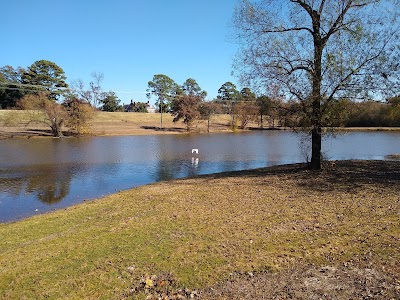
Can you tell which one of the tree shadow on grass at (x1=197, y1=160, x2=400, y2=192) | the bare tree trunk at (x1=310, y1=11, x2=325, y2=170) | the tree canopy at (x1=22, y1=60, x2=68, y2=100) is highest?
the tree canopy at (x1=22, y1=60, x2=68, y2=100)

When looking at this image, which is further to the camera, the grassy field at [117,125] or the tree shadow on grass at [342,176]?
the grassy field at [117,125]

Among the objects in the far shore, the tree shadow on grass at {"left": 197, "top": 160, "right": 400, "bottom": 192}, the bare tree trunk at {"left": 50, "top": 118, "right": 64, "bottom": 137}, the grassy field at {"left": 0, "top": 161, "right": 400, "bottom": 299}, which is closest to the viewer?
the grassy field at {"left": 0, "top": 161, "right": 400, "bottom": 299}

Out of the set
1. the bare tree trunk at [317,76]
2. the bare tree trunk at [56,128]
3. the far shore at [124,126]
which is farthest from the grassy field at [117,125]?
the bare tree trunk at [317,76]

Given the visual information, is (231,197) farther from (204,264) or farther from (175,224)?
(204,264)

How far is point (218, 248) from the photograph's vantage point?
5.93 metres

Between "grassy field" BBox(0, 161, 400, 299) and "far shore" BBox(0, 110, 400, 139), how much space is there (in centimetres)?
4607

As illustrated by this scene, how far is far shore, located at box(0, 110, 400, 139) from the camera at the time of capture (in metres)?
52.4

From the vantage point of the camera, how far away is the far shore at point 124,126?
52.4 m

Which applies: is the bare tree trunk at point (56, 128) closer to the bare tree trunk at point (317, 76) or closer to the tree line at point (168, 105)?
the tree line at point (168, 105)

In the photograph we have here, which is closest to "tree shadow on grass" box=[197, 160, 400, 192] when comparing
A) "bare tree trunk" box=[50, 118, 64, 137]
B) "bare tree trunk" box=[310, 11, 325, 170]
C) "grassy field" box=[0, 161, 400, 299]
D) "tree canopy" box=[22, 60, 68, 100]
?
"grassy field" box=[0, 161, 400, 299]

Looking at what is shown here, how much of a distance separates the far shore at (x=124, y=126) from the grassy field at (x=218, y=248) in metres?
46.1

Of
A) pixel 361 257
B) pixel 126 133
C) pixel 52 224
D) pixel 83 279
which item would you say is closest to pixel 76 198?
pixel 52 224

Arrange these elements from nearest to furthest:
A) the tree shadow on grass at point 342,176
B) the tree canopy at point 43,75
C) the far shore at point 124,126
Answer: the tree shadow on grass at point 342,176 → the far shore at point 124,126 → the tree canopy at point 43,75

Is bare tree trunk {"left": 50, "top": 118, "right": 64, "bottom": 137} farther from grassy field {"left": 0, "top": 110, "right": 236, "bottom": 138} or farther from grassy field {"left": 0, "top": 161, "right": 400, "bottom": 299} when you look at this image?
grassy field {"left": 0, "top": 161, "right": 400, "bottom": 299}
